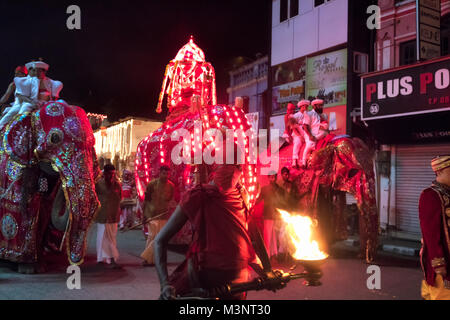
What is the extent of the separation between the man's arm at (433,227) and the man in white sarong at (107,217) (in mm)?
5324

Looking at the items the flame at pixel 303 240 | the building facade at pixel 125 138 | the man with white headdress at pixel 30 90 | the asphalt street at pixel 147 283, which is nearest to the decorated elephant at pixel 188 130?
the asphalt street at pixel 147 283

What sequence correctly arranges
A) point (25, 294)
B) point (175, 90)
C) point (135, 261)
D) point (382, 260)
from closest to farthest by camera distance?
1. point (25, 294)
2. point (135, 261)
3. point (382, 260)
4. point (175, 90)

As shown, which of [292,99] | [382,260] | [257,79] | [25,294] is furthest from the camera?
[257,79]

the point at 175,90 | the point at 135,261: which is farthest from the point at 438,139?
the point at 135,261

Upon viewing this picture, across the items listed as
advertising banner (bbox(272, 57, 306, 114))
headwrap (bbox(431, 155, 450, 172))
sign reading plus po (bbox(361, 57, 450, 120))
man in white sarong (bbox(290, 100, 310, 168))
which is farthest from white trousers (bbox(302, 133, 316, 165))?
advertising banner (bbox(272, 57, 306, 114))

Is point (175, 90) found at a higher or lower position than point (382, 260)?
higher

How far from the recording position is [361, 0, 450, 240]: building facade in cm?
1092

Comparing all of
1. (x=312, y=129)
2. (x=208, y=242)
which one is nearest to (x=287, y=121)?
(x=312, y=129)

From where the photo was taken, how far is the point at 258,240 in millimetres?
3076

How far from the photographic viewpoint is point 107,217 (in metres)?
7.79

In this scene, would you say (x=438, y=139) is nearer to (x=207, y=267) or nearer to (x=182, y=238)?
(x=182, y=238)

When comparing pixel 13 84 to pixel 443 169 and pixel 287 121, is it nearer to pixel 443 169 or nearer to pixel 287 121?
pixel 287 121

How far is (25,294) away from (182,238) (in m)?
3.85

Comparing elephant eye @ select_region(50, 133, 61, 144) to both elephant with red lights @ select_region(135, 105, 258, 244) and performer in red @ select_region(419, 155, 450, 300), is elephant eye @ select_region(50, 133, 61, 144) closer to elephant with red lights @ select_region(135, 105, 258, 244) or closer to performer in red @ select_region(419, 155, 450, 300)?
elephant with red lights @ select_region(135, 105, 258, 244)
